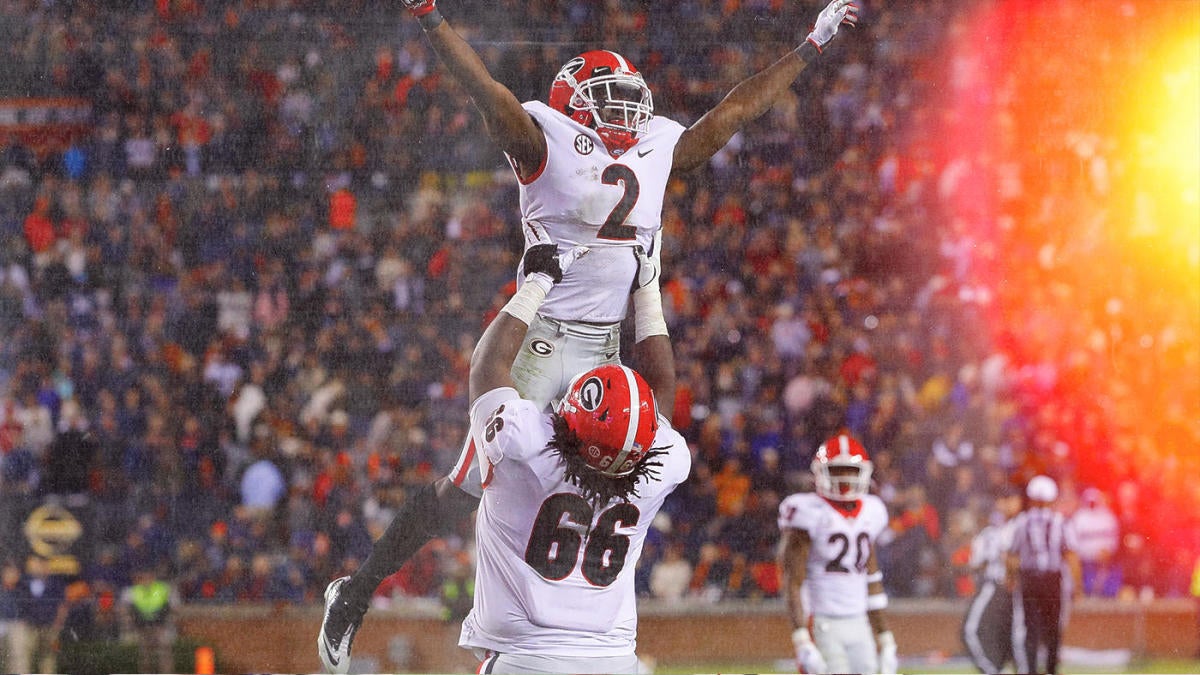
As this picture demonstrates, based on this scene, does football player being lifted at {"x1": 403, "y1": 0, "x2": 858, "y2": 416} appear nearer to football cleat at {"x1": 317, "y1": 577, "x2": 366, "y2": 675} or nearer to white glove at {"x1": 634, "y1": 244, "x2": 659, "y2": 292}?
white glove at {"x1": 634, "y1": 244, "x2": 659, "y2": 292}

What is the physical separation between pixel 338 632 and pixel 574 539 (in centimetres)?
171

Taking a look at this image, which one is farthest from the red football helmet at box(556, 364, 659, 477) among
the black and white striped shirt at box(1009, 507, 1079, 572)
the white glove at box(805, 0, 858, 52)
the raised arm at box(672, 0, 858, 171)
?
the black and white striped shirt at box(1009, 507, 1079, 572)

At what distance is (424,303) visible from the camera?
334 inches

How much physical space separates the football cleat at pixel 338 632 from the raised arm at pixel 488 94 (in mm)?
1518

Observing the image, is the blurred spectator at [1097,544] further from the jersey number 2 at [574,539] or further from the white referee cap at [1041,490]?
the jersey number 2 at [574,539]

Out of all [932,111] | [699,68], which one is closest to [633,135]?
[699,68]

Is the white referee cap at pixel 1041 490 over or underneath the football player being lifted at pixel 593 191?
underneath

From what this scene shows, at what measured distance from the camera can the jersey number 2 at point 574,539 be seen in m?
3.10

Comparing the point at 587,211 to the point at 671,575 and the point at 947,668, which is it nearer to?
the point at 671,575

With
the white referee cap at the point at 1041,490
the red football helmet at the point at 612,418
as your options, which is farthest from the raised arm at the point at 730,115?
the white referee cap at the point at 1041,490

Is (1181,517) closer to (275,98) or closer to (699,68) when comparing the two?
(699,68)

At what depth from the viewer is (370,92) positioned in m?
8.89

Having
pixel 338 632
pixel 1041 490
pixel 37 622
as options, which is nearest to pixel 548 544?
pixel 338 632

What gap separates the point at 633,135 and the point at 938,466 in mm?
4634
